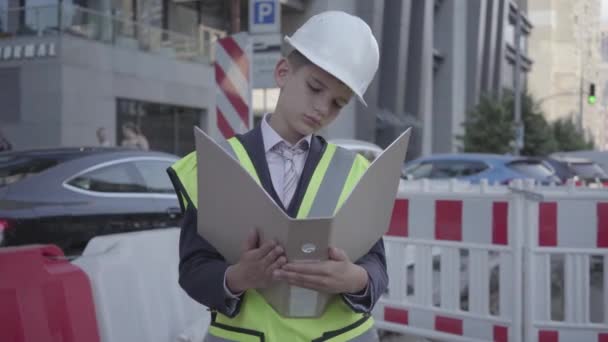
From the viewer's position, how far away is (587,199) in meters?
4.70

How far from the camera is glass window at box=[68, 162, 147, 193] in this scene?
5.91 meters

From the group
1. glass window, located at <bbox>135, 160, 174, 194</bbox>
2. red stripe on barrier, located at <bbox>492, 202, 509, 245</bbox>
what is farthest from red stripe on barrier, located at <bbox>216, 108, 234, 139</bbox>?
red stripe on barrier, located at <bbox>492, 202, 509, 245</bbox>

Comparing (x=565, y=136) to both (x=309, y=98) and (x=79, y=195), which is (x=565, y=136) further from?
(x=309, y=98)

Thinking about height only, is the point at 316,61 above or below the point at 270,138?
above

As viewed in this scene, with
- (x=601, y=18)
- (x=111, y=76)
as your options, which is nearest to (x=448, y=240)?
(x=111, y=76)

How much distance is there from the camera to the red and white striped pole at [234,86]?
22.5ft

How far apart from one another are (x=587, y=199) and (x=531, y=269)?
60cm

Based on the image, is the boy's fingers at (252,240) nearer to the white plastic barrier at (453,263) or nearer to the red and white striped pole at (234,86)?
the white plastic barrier at (453,263)

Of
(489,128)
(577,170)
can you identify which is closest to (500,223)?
(577,170)

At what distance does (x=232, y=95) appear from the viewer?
22.8 ft

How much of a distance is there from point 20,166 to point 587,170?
1201 cm

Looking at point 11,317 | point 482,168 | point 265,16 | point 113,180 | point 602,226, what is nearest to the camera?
point 11,317

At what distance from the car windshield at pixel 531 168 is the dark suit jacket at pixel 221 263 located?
12.0 m

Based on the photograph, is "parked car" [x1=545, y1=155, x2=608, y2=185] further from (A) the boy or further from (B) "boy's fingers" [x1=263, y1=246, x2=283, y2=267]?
(B) "boy's fingers" [x1=263, y1=246, x2=283, y2=267]
